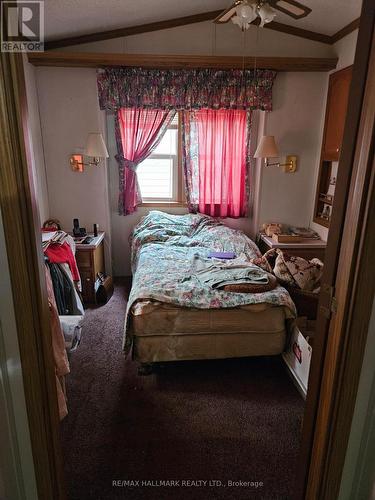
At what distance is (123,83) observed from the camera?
3.44 m

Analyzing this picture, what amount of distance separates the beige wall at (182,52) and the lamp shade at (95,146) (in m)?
0.28

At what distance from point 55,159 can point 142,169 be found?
99cm

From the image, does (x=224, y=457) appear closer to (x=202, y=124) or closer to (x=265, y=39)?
(x=202, y=124)

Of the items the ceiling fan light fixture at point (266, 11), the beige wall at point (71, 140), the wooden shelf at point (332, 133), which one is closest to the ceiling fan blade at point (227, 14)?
the ceiling fan light fixture at point (266, 11)

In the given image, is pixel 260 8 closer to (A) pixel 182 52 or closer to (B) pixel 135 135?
(A) pixel 182 52

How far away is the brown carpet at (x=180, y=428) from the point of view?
1.60m

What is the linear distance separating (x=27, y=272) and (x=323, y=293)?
869 mm

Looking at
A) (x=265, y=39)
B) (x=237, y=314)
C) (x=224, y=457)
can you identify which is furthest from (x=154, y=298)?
(x=265, y=39)

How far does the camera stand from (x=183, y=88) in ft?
11.4

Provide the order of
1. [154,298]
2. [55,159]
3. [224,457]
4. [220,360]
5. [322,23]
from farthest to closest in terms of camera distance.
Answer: [55,159] → [322,23] → [220,360] → [154,298] → [224,457]

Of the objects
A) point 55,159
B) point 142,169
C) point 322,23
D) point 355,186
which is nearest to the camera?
point 355,186

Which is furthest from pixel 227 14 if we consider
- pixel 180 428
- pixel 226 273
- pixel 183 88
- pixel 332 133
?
pixel 180 428

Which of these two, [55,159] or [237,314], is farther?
[55,159]

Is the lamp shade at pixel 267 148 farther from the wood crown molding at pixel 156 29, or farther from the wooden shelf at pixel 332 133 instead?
the wood crown molding at pixel 156 29
